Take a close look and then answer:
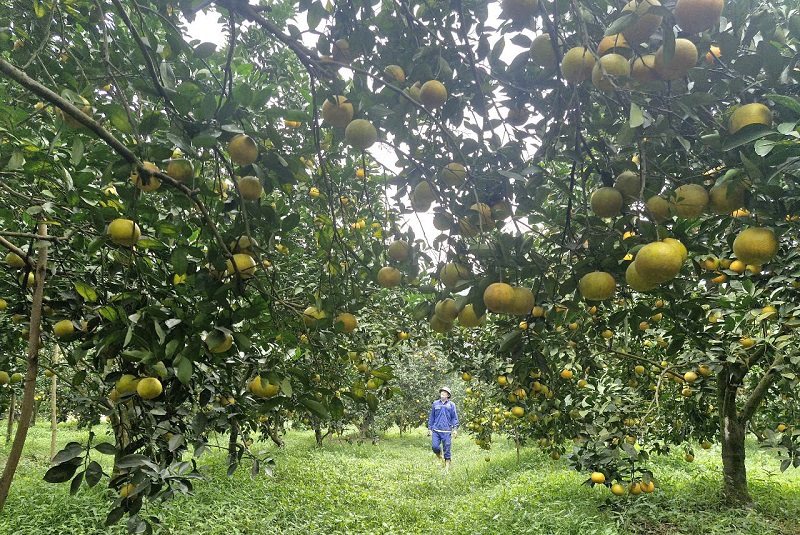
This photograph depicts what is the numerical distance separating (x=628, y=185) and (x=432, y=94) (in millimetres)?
639

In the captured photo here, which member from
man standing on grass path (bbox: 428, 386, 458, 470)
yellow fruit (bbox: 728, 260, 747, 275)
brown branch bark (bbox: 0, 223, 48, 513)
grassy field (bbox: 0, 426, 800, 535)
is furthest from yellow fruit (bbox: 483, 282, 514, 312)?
man standing on grass path (bbox: 428, 386, 458, 470)

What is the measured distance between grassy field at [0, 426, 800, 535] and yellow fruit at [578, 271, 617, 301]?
10.2 feet

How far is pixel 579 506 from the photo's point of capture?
5027mm

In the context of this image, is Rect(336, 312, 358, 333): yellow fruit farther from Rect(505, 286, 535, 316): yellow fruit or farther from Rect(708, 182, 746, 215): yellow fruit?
Rect(708, 182, 746, 215): yellow fruit

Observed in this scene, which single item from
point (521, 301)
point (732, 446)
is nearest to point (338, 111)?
point (521, 301)

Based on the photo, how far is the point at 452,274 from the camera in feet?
4.96

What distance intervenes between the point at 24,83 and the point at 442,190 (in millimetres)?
1161

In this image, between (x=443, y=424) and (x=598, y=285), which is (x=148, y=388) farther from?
(x=443, y=424)

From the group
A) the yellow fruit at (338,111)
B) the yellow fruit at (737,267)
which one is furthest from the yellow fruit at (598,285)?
the yellow fruit at (737,267)

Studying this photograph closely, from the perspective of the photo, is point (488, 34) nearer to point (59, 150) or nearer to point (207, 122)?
point (207, 122)

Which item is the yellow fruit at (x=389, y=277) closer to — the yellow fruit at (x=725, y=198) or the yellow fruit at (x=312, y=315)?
the yellow fruit at (x=312, y=315)

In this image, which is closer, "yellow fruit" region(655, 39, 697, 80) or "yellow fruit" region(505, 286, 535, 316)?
"yellow fruit" region(655, 39, 697, 80)

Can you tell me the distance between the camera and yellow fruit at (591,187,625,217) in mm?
1408

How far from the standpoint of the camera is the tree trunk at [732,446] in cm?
439
